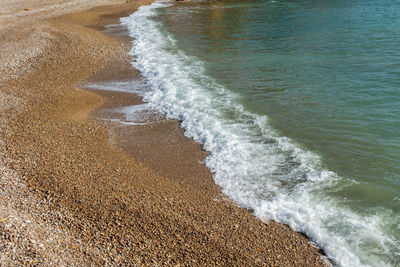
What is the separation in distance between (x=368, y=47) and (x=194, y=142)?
13.3 metres

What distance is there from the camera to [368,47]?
19.0 meters

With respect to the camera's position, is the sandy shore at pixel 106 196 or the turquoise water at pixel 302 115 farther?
the turquoise water at pixel 302 115

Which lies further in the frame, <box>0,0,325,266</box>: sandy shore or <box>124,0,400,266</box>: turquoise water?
<box>124,0,400,266</box>: turquoise water

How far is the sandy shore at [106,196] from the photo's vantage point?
651cm

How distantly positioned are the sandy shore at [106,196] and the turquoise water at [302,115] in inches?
29.8

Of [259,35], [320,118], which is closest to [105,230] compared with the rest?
[320,118]

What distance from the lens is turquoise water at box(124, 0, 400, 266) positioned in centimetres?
794

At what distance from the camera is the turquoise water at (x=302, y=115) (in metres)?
7.94

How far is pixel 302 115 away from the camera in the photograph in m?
12.3

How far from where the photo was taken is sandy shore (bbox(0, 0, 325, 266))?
6508 millimetres

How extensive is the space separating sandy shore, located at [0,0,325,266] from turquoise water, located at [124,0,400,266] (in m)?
0.76

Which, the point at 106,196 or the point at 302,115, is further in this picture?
the point at 302,115

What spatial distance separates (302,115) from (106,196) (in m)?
7.44

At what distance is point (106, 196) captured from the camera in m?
8.03
